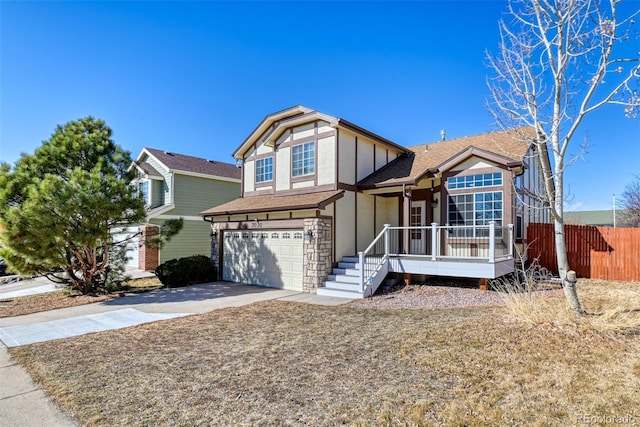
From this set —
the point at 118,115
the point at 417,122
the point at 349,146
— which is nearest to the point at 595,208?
the point at 417,122

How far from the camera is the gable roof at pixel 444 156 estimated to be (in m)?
11.3

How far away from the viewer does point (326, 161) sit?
12.6 metres

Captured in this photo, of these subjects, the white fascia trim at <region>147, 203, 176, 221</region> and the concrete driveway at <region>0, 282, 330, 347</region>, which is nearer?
the concrete driveway at <region>0, 282, 330, 347</region>

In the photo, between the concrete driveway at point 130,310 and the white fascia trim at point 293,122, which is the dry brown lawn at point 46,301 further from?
the white fascia trim at point 293,122

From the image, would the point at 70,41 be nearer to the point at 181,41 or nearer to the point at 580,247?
the point at 181,41

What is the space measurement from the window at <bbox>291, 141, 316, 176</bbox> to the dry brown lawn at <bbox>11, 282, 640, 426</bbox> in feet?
24.8

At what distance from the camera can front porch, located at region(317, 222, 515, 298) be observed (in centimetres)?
979

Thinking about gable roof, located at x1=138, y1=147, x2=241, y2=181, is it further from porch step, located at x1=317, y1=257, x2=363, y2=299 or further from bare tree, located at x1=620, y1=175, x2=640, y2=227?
bare tree, located at x1=620, y1=175, x2=640, y2=227

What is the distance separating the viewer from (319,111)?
12578 mm

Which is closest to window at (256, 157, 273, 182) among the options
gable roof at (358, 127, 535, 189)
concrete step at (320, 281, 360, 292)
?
gable roof at (358, 127, 535, 189)

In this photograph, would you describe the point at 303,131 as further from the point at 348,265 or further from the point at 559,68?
the point at 559,68

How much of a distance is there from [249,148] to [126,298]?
27.0 feet

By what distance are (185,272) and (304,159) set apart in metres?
6.71

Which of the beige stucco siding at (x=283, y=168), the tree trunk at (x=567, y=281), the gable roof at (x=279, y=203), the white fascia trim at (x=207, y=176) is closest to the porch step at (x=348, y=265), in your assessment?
the gable roof at (x=279, y=203)
